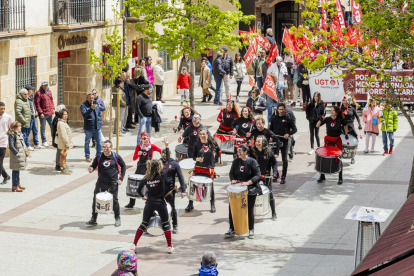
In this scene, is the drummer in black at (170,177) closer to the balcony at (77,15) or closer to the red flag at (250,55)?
the balcony at (77,15)

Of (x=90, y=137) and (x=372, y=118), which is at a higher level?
(x=372, y=118)

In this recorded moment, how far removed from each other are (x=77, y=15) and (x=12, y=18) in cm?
356

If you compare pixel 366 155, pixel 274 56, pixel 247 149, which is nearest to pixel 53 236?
pixel 247 149

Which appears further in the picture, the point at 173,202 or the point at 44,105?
the point at 44,105

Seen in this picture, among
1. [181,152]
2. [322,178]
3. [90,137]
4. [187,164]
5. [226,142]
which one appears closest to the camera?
[187,164]

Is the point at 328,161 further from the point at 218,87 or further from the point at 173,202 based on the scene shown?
the point at 218,87

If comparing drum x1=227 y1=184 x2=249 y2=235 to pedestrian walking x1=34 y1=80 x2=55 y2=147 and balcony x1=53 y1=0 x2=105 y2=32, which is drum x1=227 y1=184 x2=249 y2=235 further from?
balcony x1=53 y1=0 x2=105 y2=32

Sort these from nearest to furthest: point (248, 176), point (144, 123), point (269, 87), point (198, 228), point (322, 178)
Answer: point (248, 176)
point (198, 228)
point (322, 178)
point (144, 123)
point (269, 87)

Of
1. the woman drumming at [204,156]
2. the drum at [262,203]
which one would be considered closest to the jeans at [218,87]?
the woman drumming at [204,156]

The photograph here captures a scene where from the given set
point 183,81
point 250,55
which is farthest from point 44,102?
point 250,55

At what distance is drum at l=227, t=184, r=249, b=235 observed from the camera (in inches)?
559

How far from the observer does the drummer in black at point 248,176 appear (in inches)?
569

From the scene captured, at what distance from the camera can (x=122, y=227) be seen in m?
15.1

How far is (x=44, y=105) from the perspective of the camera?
22.2 m
